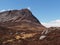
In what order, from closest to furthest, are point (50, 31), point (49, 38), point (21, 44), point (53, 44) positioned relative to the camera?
1. point (53, 44)
2. point (21, 44)
3. point (49, 38)
4. point (50, 31)

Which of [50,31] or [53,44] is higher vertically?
[50,31]

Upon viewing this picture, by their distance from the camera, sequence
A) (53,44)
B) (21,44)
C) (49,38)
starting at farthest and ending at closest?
1. (49,38)
2. (21,44)
3. (53,44)

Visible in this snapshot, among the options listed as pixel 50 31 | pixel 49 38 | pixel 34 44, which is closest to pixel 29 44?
pixel 34 44

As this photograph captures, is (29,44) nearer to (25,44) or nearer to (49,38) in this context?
(25,44)

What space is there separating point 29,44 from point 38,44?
2146 millimetres

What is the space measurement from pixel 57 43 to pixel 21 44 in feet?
28.4

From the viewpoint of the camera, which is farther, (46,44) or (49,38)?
(49,38)

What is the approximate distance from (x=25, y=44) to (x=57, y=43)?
783cm

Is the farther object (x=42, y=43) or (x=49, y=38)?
(x=49, y=38)

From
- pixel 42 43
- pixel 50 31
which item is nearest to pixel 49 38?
pixel 42 43

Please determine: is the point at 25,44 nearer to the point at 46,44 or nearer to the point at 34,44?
the point at 34,44

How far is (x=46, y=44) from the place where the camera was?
4050cm

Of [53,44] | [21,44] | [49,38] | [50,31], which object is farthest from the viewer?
[50,31]

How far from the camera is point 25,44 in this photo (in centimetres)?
4334
